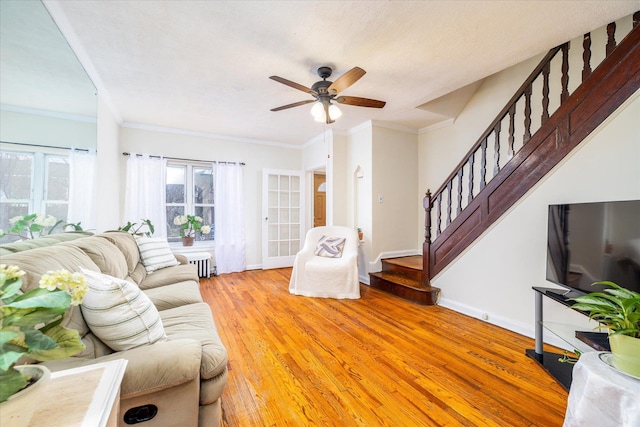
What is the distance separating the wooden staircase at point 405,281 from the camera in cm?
312

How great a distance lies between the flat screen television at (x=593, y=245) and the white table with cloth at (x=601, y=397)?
0.76 metres

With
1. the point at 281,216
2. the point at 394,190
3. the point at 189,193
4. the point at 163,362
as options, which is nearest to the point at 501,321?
the point at 394,190

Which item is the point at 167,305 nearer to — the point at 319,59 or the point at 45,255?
the point at 45,255

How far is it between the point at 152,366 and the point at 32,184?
55.7 inches

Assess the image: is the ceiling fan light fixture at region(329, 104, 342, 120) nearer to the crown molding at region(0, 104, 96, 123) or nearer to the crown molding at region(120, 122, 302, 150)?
the crown molding at region(0, 104, 96, 123)

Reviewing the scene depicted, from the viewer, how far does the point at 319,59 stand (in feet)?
7.50

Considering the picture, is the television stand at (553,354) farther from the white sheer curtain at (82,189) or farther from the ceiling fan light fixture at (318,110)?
the white sheer curtain at (82,189)

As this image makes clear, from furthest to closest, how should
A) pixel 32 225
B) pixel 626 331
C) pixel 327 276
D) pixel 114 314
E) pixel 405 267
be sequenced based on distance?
pixel 405 267 < pixel 327 276 < pixel 32 225 < pixel 114 314 < pixel 626 331

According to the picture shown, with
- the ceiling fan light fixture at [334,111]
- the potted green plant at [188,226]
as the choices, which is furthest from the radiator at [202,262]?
the ceiling fan light fixture at [334,111]

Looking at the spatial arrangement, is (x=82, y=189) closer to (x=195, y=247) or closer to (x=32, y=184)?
(x=32, y=184)

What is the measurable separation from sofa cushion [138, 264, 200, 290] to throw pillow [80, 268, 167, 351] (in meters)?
1.34

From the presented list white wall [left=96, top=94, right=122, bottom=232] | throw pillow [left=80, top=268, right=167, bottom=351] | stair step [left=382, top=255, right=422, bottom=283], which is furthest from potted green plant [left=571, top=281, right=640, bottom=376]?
white wall [left=96, top=94, right=122, bottom=232]

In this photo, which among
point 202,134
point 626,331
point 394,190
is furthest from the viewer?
point 202,134

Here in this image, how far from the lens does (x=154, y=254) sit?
2.86 m
